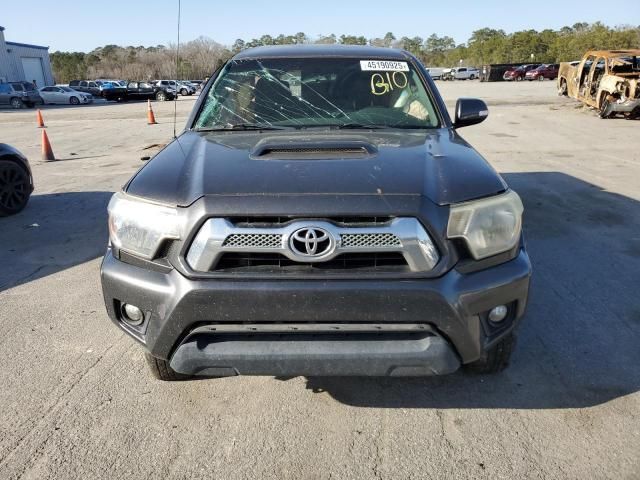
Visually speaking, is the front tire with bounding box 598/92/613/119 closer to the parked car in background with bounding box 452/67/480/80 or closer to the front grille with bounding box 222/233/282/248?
the front grille with bounding box 222/233/282/248

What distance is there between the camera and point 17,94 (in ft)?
111

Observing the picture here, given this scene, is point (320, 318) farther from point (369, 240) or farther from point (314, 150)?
point (314, 150)

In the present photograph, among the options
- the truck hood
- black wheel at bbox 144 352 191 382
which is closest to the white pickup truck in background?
the truck hood

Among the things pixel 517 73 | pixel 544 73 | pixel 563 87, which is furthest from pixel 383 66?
pixel 517 73

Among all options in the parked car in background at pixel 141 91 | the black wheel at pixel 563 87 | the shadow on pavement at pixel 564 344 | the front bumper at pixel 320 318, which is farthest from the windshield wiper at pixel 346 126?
the parked car in background at pixel 141 91

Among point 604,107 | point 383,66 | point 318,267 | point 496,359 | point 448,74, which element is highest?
point 383,66

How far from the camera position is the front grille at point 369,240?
2174 mm

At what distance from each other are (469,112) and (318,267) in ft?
6.93

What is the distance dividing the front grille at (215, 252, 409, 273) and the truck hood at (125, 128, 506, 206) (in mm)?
260

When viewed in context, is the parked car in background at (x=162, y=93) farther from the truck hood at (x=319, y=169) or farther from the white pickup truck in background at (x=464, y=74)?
the white pickup truck in background at (x=464, y=74)

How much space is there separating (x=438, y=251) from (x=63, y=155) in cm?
1192

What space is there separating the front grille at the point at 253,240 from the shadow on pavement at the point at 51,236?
3171 millimetres

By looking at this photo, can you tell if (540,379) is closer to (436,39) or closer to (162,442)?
(162,442)

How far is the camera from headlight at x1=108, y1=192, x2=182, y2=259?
2.29 metres
